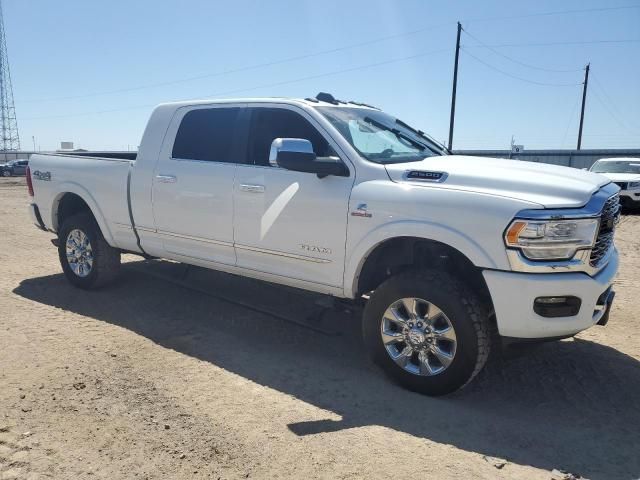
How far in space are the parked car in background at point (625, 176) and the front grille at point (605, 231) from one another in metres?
11.0

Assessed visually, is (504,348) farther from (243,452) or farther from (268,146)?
(268,146)

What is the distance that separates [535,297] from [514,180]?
77 centimetres

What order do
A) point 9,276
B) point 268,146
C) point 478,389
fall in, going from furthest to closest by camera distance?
1. point 9,276
2. point 268,146
3. point 478,389

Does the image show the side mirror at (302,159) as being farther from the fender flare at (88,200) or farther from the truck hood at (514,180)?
the fender flare at (88,200)

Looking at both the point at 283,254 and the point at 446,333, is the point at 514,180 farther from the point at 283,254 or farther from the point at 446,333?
the point at 283,254

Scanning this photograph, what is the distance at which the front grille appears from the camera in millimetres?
3363

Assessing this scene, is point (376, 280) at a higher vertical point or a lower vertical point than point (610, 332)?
higher

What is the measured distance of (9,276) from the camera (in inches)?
265

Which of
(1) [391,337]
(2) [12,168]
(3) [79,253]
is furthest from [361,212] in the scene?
(2) [12,168]

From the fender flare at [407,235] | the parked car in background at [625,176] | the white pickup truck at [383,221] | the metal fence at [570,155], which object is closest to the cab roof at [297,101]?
the white pickup truck at [383,221]

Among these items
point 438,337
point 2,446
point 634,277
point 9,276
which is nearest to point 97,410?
point 2,446

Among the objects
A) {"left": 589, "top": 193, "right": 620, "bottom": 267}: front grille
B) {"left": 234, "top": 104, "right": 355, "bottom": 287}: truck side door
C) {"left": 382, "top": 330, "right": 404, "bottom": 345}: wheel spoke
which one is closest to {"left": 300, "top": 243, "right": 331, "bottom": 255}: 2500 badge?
{"left": 234, "top": 104, "right": 355, "bottom": 287}: truck side door

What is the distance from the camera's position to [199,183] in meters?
4.80

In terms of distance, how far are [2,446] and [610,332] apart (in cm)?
491
